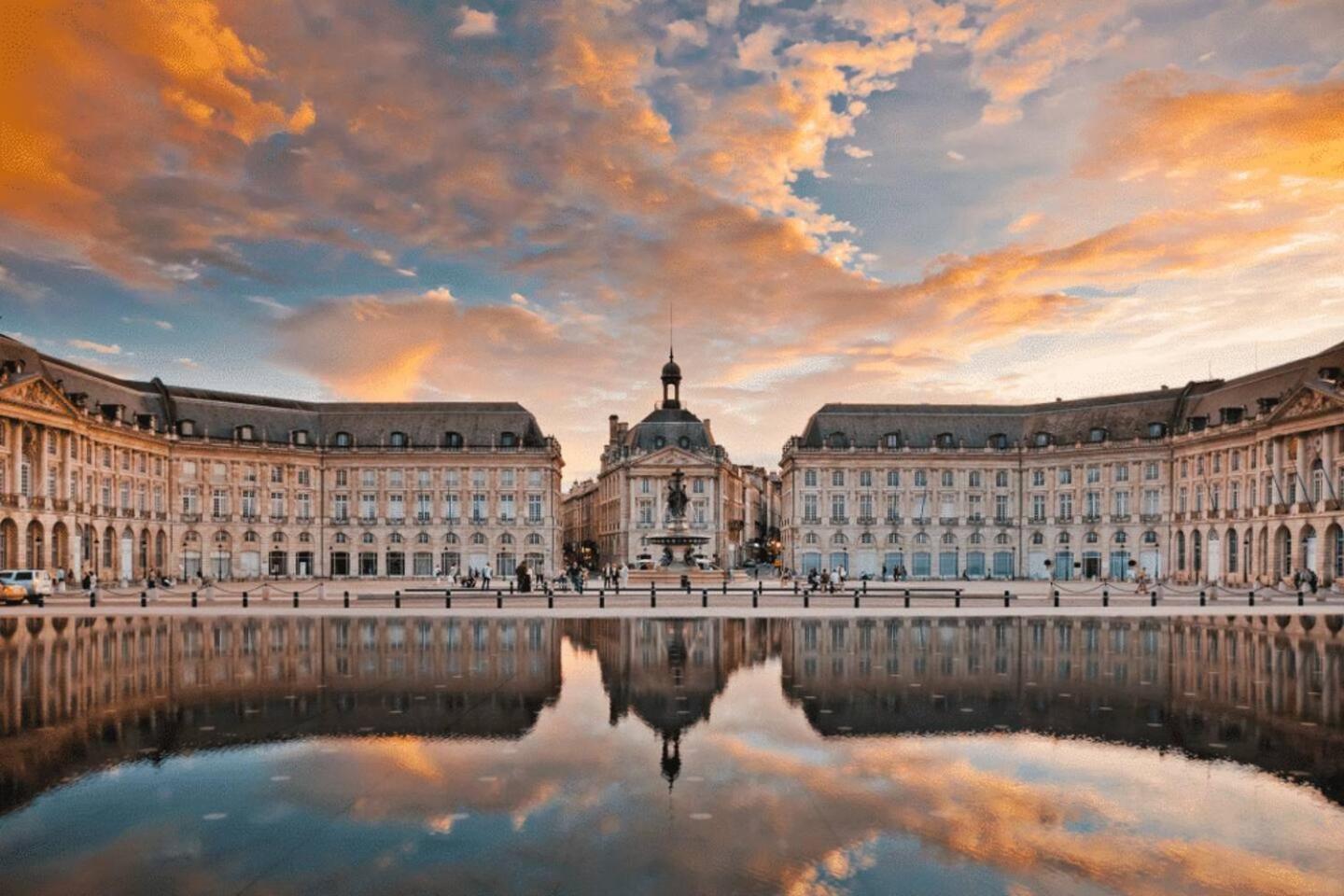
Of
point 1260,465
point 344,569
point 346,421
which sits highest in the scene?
point 346,421

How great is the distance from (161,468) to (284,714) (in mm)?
76330

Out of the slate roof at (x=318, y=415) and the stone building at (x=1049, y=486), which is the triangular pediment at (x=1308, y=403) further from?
the slate roof at (x=318, y=415)

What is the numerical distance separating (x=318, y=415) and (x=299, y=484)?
744cm

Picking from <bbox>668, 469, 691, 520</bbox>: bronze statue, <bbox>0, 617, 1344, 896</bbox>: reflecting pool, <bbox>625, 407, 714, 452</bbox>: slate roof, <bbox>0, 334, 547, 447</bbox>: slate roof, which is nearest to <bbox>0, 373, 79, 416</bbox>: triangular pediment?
<bbox>0, 334, 547, 447</bbox>: slate roof

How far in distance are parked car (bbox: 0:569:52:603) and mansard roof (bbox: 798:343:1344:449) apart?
223 ft

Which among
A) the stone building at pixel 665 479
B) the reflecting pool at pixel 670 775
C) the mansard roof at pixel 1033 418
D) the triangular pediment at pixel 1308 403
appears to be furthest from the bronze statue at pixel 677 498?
the reflecting pool at pixel 670 775

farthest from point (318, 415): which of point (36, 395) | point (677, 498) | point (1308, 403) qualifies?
point (1308, 403)

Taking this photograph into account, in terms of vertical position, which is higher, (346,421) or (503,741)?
(346,421)

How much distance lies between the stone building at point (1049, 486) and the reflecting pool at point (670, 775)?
5786 cm

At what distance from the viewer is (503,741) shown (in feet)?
50.4

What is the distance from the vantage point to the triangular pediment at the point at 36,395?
62216 mm

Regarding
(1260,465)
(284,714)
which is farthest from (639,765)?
(1260,465)

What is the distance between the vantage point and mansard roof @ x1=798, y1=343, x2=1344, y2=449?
8550cm

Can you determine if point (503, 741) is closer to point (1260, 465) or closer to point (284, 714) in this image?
point (284, 714)
